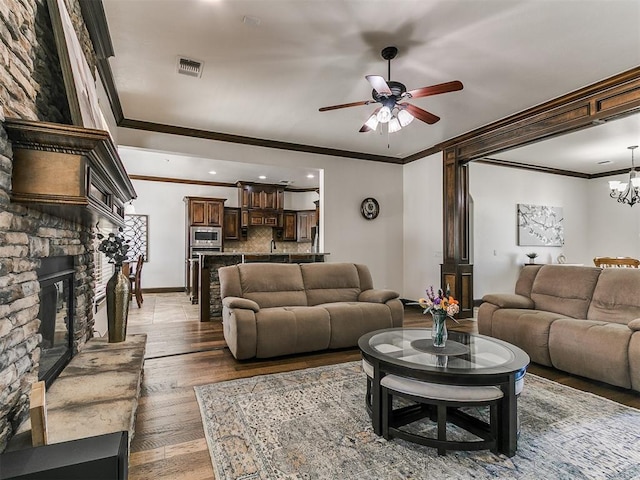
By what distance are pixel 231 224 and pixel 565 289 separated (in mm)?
7376

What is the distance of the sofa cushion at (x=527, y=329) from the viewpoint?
3.31 m

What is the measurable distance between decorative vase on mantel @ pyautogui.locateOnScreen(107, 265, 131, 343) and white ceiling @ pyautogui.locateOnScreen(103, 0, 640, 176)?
6.64ft

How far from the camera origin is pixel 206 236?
8.68 metres

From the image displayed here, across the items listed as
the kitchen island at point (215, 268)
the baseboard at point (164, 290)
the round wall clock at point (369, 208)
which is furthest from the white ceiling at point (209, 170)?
the baseboard at point (164, 290)

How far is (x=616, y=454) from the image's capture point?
1.94 m

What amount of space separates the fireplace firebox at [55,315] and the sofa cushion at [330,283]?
8.19 feet

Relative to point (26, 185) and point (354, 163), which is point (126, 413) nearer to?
point (26, 185)

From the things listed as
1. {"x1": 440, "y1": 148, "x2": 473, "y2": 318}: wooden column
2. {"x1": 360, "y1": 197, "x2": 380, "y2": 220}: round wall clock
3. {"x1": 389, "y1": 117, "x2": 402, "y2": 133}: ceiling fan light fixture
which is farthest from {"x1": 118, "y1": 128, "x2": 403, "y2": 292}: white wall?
{"x1": 389, "y1": 117, "x2": 402, "y2": 133}: ceiling fan light fixture

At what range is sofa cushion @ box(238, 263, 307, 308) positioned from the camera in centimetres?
408

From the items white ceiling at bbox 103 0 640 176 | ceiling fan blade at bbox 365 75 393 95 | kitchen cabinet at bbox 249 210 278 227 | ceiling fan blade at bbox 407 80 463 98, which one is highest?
white ceiling at bbox 103 0 640 176

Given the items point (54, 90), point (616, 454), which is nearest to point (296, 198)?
point (54, 90)

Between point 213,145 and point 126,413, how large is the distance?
4484 mm

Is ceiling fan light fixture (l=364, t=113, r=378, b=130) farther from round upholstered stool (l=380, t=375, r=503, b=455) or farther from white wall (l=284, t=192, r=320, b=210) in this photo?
white wall (l=284, t=192, r=320, b=210)

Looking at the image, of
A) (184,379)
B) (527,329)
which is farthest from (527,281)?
(184,379)
